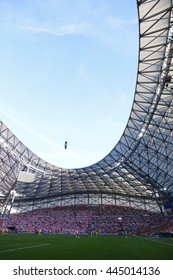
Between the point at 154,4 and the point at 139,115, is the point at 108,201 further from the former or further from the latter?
the point at 154,4

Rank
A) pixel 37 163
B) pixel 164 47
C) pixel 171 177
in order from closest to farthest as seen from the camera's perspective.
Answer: pixel 164 47 < pixel 171 177 < pixel 37 163

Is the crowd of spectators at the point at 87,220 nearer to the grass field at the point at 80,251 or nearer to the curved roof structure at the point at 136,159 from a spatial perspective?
the curved roof structure at the point at 136,159

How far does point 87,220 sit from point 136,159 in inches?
1181

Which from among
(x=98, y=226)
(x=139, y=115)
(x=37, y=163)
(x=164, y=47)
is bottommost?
(x=98, y=226)

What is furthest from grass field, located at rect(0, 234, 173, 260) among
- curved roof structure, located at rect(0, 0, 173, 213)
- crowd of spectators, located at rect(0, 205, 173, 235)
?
crowd of spectators, located at rect(0, 205, 173, 235)

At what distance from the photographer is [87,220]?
66562mm

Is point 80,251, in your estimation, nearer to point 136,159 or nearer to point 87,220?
point 136,159

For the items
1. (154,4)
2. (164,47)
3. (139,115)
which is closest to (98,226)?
(139,115)

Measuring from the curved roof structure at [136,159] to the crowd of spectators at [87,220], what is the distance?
10.5ft

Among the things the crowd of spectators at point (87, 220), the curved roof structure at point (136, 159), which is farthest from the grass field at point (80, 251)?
the crowd of spectators at point (87, 220)

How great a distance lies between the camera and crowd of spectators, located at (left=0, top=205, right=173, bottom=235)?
60.4 m

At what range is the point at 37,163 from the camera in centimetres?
4966

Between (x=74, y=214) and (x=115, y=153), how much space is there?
32.4m

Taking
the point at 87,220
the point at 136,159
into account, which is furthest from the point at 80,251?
the point at 87,220
